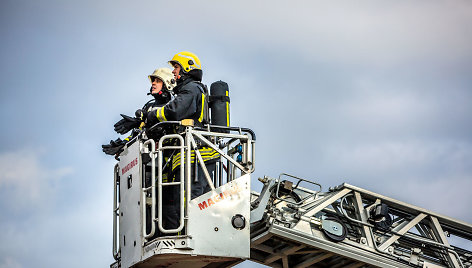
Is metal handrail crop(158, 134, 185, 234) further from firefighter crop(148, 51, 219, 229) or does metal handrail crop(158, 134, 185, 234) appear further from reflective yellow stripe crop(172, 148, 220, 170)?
firefighter crop(148, 51, 219, 229)

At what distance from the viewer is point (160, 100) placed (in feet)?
49.9

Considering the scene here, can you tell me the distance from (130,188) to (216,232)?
1598mm

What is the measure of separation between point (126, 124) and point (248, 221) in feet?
9.28

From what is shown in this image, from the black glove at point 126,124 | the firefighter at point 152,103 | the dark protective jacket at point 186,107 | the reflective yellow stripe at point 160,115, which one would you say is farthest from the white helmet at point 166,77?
the reflective yellow stripe at point 160,115

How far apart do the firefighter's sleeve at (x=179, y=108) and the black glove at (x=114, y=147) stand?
1054 millimetres

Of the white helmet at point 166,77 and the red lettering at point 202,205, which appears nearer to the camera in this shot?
the red lettering at point 202,205

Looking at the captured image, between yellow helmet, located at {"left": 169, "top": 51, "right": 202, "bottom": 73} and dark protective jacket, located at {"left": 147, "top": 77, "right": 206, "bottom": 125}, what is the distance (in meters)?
0.31

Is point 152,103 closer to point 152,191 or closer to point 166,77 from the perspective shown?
point 166,77

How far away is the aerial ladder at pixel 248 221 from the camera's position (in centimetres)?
1328

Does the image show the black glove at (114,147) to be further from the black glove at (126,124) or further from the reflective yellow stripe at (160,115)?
the reflective yellow stripe at (160,115)

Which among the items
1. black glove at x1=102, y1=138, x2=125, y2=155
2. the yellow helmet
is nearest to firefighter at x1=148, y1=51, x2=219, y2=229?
the yellow helmet

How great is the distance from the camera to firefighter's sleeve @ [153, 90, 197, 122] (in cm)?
1409

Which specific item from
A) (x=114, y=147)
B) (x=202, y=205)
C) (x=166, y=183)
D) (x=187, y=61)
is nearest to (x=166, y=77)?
(x=187, y=61)

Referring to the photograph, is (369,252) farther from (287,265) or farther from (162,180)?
(162,180)
